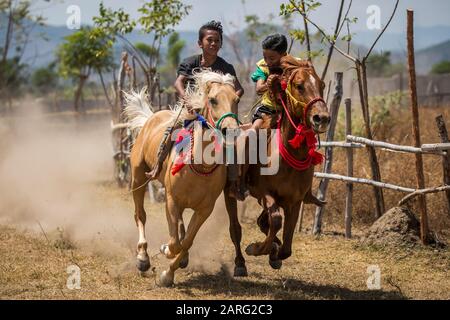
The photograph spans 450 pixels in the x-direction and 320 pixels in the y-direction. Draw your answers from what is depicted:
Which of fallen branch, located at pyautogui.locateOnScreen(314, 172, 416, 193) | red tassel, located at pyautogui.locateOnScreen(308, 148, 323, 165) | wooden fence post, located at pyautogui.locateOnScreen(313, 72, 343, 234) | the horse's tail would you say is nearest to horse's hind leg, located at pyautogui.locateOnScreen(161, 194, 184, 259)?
red tassel, located at pyautogui.locateOnScreen(308, 148, 323, 165)

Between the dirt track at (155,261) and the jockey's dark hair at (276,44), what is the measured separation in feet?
8.43

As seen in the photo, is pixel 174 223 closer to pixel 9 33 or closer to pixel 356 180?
pixel 356 180

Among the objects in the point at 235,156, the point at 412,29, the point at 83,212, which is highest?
the point at 412,29

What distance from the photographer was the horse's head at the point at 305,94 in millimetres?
6129

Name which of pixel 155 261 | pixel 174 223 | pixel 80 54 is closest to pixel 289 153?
pixel 174 223

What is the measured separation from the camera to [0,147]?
1647 centimetres

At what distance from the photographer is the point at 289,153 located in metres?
6.75

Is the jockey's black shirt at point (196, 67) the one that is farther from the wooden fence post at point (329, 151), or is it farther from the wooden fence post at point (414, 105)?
the wooden fence post at point (329, 151)

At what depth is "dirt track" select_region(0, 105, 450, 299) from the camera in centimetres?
680

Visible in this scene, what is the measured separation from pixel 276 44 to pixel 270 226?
197 centimetres

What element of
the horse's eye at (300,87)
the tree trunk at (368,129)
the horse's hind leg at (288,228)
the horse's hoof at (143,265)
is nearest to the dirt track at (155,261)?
the horse's hoof at (143,265)
